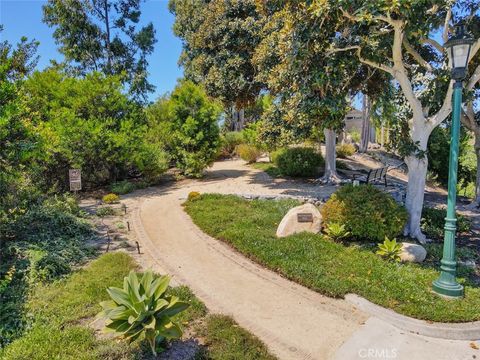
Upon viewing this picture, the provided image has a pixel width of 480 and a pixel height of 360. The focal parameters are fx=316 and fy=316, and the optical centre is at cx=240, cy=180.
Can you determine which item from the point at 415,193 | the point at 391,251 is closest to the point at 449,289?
the point at 391,251

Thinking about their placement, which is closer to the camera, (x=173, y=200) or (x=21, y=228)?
(x=21, y=228)

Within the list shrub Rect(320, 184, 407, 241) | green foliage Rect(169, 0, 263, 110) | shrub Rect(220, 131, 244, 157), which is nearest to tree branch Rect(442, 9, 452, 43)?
shrub Rect(320, 184, 407, 241)

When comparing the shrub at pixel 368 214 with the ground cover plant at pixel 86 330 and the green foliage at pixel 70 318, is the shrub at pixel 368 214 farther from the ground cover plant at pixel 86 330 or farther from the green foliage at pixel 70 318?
the green foliage at pixel 70 318

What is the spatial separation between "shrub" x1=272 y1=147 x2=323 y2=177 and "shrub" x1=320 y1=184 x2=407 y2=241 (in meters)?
7.92

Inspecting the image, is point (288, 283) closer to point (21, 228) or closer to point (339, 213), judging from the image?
point (339, 213)

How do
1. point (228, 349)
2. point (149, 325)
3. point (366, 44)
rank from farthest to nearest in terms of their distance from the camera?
point (366, 44) → point (228, 349) → point (149, 325)

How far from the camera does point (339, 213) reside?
746 centimetres

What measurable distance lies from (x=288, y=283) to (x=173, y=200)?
7.01 m

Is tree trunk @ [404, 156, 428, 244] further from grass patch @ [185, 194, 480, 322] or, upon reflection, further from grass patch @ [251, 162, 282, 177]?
grass patch @ [251, 162, 282, 177]

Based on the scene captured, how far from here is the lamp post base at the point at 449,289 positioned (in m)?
5.20

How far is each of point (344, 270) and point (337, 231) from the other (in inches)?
54.9

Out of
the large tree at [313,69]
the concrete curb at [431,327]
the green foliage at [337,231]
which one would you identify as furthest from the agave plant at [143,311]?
the large tree at [313,69]

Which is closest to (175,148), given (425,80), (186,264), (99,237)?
(99,237)

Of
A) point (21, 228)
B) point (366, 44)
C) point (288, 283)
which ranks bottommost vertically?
point (288, 283)
